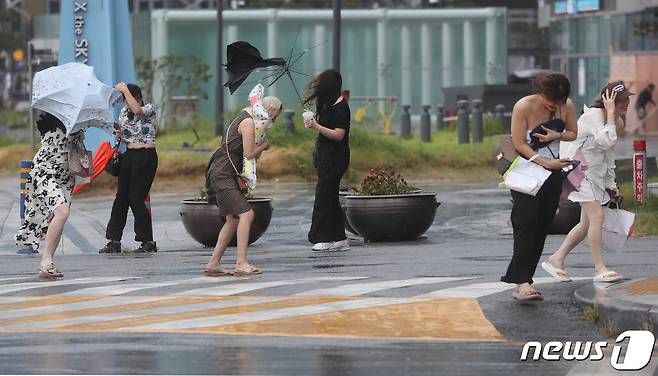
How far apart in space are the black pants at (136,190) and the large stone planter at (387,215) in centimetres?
221

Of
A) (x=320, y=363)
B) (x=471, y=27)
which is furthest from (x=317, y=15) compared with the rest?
(x=320, y=363)

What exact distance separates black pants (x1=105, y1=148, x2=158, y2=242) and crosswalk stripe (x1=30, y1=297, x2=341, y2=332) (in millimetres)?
5194

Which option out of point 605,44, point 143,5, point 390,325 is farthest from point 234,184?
point 143,5

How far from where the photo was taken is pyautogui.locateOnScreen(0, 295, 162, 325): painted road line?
12.2 m

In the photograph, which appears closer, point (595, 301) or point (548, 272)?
point (595, 301)

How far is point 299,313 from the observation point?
11.9 metres

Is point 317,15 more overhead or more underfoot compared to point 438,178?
more overhead

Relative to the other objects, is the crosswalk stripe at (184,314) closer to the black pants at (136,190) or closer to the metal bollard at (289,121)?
the black pants at (136,190)

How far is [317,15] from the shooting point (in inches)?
1859

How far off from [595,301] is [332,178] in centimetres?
614

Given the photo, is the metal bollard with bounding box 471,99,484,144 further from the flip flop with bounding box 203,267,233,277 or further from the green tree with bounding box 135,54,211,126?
the flip flop with bounding box 203,267,233,277

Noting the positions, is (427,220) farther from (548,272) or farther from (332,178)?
(548,272)

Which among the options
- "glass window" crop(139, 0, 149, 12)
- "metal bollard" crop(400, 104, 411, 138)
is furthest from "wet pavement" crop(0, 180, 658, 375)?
"glass window" crop(139, 0, 149, 12)

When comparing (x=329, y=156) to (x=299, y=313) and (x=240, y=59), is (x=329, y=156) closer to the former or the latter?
(x=240, y=59)
